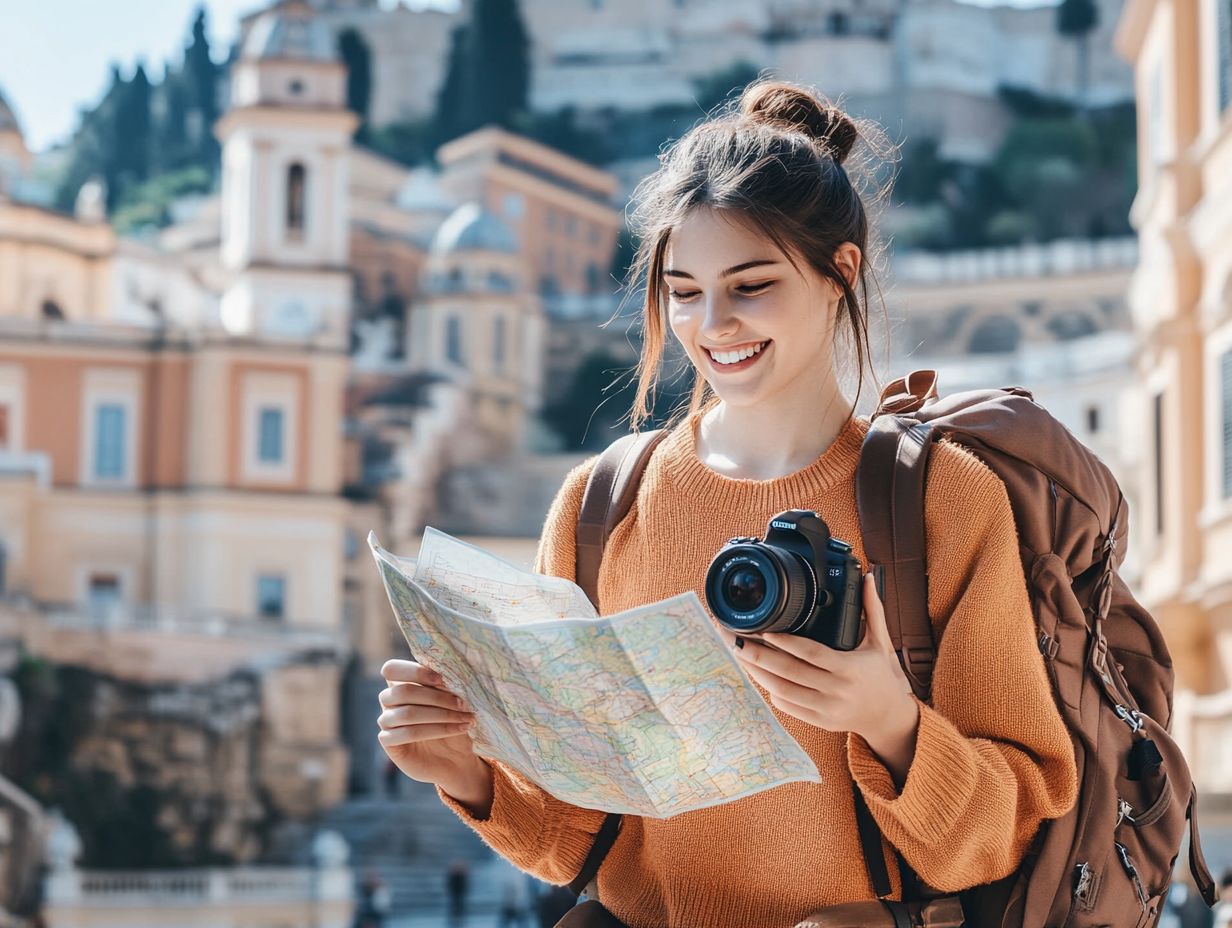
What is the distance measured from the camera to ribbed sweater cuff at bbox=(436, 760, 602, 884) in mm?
2596

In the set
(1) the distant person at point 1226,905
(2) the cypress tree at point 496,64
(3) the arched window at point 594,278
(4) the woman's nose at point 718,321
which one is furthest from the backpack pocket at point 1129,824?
(2) the cypress tree at point 496,64

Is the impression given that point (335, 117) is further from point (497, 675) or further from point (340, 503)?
point (497, 675)

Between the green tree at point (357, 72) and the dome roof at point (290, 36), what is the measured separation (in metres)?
21.2

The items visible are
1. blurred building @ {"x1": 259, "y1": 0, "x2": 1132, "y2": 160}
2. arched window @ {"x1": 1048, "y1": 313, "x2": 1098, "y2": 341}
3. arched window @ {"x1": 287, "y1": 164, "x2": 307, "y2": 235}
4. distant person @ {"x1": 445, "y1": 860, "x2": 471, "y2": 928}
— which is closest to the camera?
distant person @ {"x1": 445, "y1": 860, "x2": 471, "y2": 928}

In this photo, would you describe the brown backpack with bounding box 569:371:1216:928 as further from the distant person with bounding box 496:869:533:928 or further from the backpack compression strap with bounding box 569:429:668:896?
the distant person with bounding box 496:869:533:928

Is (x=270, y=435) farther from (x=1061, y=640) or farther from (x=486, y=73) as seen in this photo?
(x=1061, y=640)

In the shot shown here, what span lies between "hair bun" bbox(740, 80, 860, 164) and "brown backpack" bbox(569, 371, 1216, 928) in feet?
1.24

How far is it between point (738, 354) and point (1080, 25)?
70467 millimetres

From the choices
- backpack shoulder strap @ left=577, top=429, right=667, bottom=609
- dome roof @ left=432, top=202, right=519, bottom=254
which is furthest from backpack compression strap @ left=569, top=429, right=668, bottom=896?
dome roof @ left=432, top=202, right=519, bottom=254

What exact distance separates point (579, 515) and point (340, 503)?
3433 cm

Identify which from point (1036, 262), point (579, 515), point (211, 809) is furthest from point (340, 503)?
point (579, 515)

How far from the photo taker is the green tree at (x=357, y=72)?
219 feet

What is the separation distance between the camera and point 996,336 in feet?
178

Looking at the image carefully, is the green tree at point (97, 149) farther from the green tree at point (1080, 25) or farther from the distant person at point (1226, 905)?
the distant person at point (1226, 905)
